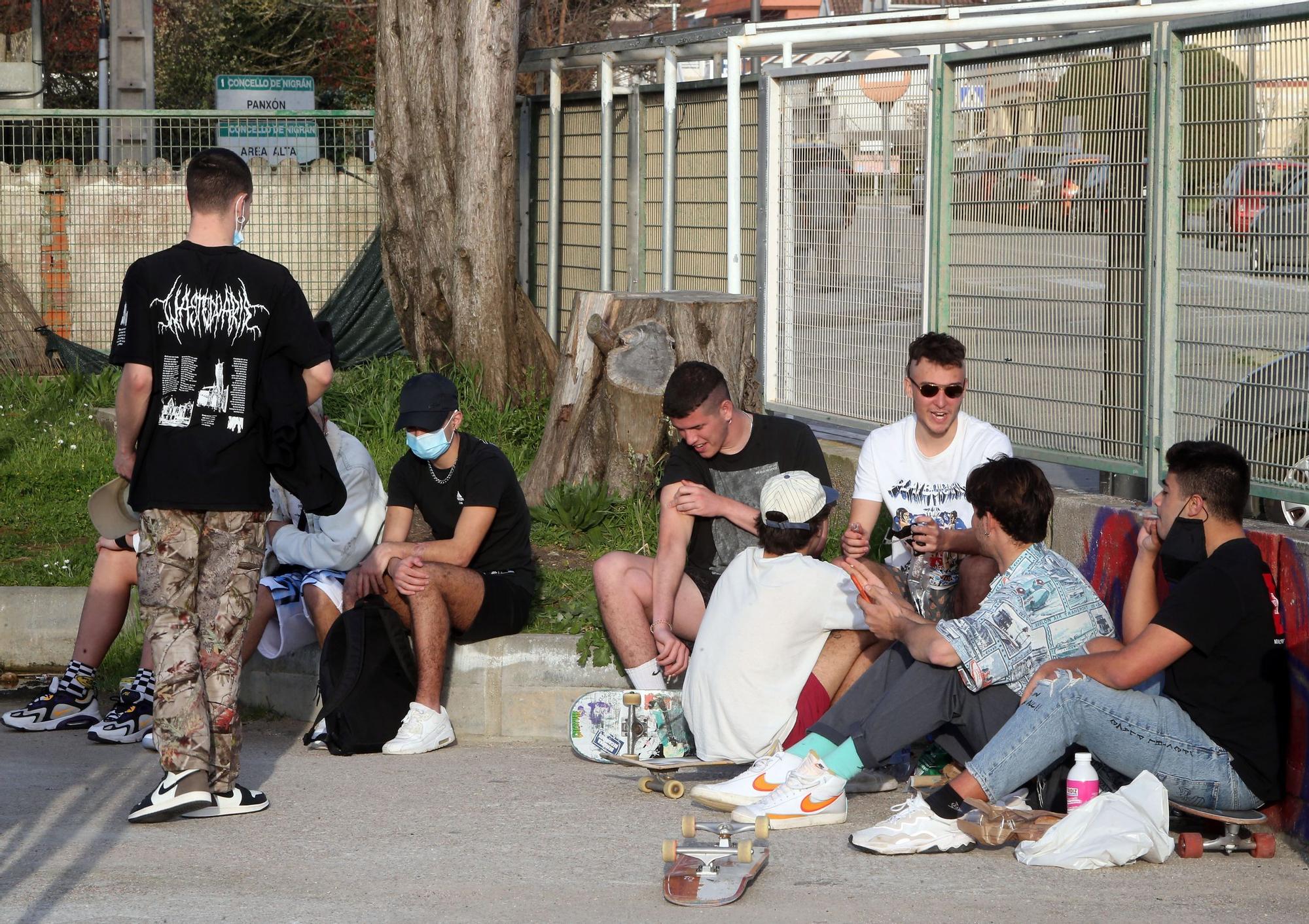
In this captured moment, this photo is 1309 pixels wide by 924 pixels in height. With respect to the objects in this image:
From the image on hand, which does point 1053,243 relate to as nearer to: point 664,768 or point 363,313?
point 664,768

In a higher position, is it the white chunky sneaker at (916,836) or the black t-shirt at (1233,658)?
the black t-shirt at (1233,658)

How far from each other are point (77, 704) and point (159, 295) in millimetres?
2176

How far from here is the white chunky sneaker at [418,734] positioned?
5930 millimetres

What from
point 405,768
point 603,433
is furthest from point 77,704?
point 603,433

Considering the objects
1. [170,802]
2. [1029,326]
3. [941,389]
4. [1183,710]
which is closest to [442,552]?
[170,802]

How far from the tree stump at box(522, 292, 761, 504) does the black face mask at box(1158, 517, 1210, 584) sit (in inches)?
122

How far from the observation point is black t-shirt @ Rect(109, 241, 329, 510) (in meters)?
4.84

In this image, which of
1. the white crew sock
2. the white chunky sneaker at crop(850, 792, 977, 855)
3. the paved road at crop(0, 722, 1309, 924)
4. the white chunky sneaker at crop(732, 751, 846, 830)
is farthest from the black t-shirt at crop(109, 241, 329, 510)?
the white chunky sneaker at crop(850, 792, 977, 855)

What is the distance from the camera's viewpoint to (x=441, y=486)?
6316 mm

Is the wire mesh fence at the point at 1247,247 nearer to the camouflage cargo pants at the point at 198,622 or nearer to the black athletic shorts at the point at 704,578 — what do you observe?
the black athletic shorts at the point at 704,578

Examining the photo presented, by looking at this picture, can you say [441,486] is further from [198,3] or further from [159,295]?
[198,3]

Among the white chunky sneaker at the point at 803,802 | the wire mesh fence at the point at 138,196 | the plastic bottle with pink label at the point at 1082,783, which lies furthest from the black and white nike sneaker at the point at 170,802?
the wire mesh fence at the point at 138,196

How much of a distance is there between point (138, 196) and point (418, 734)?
7.82 meters

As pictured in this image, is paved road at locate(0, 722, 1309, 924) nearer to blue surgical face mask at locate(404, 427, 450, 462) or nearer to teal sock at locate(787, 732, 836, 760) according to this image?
teal sock at locate(787, 732, 836, 760)
